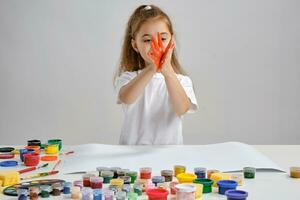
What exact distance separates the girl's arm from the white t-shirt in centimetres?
7

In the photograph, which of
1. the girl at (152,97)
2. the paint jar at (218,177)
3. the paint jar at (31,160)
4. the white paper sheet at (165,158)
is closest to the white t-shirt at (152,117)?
the girl at (152,97)

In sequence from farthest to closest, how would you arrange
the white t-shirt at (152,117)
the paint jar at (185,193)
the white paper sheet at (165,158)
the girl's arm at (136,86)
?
the white t-shirt at (152,117), the girl's arm at (136,86), the white paper sheet at (165,158), the paint jar at (185,193)

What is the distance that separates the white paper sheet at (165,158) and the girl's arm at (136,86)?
20 cm

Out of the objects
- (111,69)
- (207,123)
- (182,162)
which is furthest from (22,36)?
(182,162)

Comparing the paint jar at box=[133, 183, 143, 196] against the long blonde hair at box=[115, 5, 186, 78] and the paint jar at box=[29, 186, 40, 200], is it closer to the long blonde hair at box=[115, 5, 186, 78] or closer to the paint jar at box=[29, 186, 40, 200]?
the paint jar at box=[29, 186, 40, 200]

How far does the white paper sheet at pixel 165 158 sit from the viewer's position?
1.05 metres

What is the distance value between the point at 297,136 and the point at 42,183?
160 cm

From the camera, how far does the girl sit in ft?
4.78

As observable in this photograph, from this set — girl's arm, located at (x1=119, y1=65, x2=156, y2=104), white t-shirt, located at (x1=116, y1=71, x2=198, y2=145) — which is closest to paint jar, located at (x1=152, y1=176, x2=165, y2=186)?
girl's arm, located at (x1=119, y1=65, x2=156, y2=104)

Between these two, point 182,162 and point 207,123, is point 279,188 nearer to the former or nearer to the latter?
point 182,162

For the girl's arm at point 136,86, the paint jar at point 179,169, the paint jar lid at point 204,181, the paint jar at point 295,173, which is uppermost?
the girl's arm at point 136,86

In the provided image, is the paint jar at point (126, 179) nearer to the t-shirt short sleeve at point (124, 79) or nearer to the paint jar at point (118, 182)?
the paint jar at point (118, 182)

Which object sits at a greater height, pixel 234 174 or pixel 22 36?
pixel 22 36

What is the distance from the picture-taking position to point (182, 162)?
1.09m
